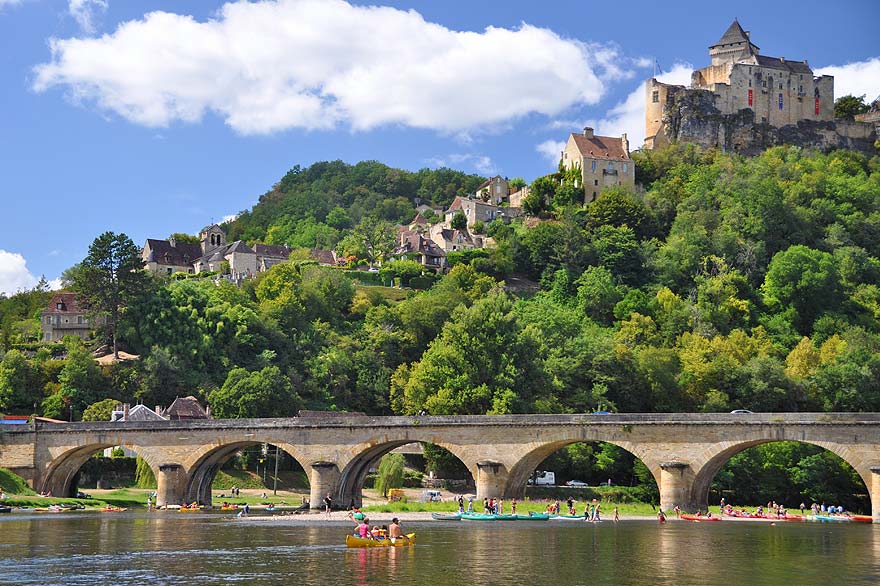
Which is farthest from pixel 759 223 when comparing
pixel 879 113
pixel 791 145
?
pixel 879 113

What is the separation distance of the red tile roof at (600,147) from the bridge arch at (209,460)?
57.4 meters

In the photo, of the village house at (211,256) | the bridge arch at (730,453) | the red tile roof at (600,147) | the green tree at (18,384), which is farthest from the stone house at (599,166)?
the bridge arch at (730,453)

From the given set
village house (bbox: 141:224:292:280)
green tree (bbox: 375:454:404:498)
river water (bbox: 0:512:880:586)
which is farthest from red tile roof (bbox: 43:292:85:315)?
river water (bbox: 0:512:880:586)

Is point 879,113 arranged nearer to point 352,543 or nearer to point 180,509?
point 180,509

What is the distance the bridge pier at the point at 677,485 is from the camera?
50.5 m

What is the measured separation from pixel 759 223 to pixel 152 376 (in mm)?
49385

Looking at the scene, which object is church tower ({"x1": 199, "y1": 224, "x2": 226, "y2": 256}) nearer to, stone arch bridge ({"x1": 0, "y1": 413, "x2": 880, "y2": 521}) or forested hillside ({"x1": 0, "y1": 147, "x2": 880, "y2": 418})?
forested hillside ({"x1": 0, "y1": 147, "x2": 880, "y2": 418})

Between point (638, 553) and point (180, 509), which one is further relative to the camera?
point (180, 509)

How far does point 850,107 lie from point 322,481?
89.0 meters

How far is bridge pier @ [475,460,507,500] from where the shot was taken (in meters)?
52.8

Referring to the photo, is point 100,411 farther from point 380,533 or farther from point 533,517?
point 380,533

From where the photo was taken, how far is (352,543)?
39.2 metres

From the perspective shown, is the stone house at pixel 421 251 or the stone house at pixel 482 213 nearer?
the stone house at pixel 421 251

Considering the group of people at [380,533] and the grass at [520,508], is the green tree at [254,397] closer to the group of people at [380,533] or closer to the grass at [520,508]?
the grass at [520,508]
